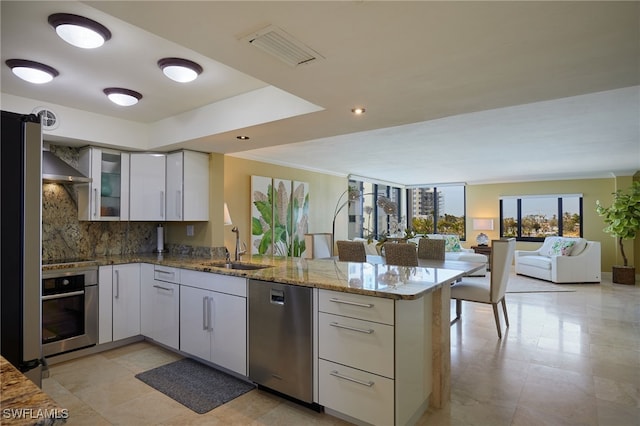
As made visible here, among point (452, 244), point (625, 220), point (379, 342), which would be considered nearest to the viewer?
point (379, 342)

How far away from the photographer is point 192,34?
1559 mm

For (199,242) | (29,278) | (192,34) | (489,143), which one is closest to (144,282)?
(199,242)

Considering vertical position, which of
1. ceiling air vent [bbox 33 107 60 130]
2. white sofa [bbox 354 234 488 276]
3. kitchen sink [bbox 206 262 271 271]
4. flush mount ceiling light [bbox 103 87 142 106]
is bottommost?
white sofa [bbox 354 234 488 276]

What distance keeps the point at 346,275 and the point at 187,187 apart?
2.19 m

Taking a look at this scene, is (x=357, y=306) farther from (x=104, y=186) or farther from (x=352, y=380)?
(x=104, y=186)

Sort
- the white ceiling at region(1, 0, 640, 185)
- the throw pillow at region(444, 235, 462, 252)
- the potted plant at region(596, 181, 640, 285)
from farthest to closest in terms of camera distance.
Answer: the throw pillow at region(444, 235, 462, 252)
the potted plant at region(596, 181, 640, 285)
the white ceiling at region(1, 0, 640, 185)

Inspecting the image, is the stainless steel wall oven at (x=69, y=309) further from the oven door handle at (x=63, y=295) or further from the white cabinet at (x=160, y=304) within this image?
the white cabinet at (x=160, y=304)

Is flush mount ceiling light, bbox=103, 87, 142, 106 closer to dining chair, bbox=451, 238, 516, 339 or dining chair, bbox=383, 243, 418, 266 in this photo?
dining chair, bbox=383, 243, 418, 266

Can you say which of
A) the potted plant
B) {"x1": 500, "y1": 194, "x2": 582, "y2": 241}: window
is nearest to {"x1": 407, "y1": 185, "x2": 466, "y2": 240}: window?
{"x1": 500, "y1": 194, "x2": 582, "y2": 241}: window

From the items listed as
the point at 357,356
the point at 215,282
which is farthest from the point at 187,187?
the point at 357,356

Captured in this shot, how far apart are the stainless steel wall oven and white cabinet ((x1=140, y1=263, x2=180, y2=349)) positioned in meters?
0.44

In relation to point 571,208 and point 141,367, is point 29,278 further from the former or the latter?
point 571,208

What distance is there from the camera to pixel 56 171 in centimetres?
314

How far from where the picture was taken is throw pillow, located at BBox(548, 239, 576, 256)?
286 inches
